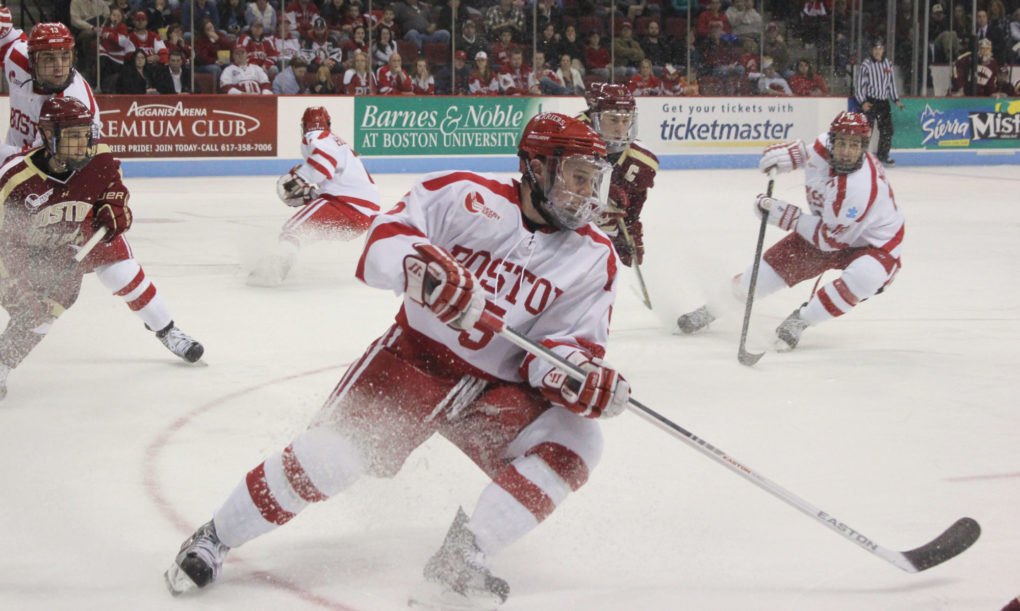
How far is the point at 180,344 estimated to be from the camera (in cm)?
432

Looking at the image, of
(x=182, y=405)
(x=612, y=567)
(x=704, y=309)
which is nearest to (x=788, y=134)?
(x=704, y=309)

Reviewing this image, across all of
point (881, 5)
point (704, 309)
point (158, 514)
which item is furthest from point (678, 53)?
point (158, 514)

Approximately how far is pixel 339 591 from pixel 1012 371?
3209 mm

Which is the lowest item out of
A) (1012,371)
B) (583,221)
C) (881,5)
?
(1012,371)

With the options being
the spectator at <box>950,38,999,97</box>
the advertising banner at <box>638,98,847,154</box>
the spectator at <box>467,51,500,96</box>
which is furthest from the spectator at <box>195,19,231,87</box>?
the spectator at <box>950,38,999,97</box>

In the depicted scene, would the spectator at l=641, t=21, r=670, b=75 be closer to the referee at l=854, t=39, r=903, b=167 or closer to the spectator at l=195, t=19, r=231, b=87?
the referee at l=854, t=39, r=903, b=167

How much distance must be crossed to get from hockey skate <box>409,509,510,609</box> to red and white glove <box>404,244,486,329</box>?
→ 439 mm

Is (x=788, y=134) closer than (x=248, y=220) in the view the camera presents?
No

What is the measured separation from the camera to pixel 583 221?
2.41m

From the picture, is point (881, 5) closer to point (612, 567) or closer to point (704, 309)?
point (704, 309)

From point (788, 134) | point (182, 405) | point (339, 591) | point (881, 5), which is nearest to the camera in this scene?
point (339, 591)

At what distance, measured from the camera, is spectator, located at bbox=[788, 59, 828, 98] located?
14242 mm

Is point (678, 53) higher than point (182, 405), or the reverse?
point (678, 53)

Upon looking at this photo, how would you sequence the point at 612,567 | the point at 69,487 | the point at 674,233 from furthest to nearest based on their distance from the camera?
the point at 674,233 → the point at 69,487 → the point at 612,567
